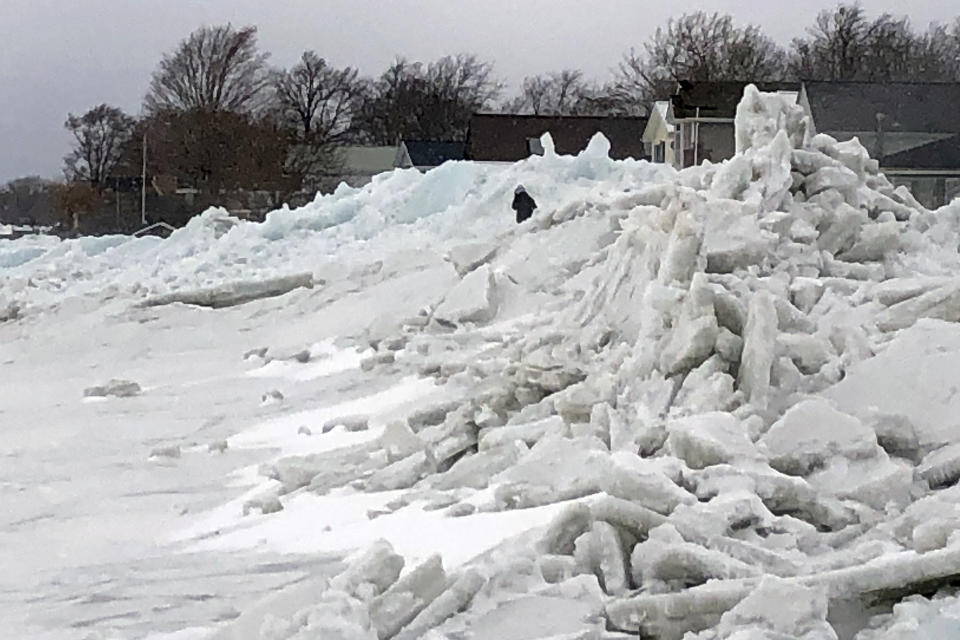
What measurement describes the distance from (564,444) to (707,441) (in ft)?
3.16

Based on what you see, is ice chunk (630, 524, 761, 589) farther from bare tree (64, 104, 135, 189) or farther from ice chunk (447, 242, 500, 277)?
bare tree (64, 104, 135, 189)

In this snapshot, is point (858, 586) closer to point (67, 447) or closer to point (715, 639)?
point (715, 639)

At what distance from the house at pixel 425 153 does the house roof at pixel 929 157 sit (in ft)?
42.4

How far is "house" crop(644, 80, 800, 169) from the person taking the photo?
30047mm

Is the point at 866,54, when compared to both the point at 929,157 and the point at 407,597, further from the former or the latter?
the point at 407,597

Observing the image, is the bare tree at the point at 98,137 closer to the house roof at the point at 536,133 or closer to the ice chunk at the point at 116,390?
the house roof at the point at 536,133

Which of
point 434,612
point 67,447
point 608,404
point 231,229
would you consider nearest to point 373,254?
point 231,229

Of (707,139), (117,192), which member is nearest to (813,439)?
(707,139)

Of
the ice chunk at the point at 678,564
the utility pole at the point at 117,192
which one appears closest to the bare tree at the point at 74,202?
the utility pole at the point at 117,192

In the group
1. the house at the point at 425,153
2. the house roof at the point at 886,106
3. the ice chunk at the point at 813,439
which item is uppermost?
the house roof at the point at 886,106

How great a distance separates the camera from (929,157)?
28.2 meters

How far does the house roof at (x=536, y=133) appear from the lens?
3513 cm

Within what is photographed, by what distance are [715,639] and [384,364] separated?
19.2ft

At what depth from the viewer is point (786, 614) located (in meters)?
3.59
